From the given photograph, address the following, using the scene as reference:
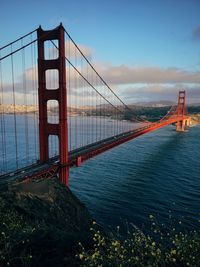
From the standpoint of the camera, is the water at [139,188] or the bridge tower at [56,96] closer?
the water at [139,188]

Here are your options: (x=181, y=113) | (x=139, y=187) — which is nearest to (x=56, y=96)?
(x=139, y=187)

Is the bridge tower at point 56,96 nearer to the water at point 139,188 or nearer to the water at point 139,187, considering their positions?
the water at point 139,188

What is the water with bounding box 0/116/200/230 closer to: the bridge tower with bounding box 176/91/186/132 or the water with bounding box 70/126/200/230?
the water with bounding box 70/126/200/230

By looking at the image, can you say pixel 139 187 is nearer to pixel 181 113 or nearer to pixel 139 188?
pixel 139 188

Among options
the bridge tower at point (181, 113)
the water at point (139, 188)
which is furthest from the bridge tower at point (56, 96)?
the bridge tower at point (181, 113)

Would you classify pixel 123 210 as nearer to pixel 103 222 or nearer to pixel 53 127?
pixel 103 222

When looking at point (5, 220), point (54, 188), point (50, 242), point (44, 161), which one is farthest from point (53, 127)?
point (50, 242)

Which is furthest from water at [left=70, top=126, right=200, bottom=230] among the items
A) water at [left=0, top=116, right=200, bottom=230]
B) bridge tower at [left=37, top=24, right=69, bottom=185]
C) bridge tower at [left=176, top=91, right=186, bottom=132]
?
bridge tower at [left=176, top=91, right=186, bottom=132]
